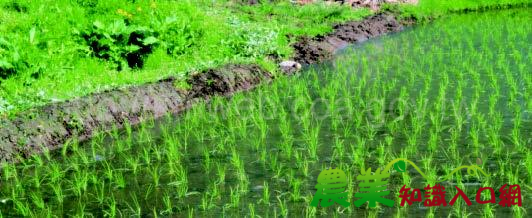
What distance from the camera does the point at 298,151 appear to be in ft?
31.3

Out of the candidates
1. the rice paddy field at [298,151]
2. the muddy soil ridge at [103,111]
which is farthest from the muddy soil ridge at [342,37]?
the muddy soil ridge at [103,111]

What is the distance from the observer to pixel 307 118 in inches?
430

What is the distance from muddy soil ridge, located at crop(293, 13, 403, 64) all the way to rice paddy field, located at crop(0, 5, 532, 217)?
3.57 meters

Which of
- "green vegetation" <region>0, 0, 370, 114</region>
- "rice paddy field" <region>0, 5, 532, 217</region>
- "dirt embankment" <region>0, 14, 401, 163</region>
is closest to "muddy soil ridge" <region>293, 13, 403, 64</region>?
"green vegetation" <region>0, 0, 370, 114</region>

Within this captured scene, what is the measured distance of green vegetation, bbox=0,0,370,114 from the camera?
497 inches

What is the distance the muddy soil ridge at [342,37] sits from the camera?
17969 mm

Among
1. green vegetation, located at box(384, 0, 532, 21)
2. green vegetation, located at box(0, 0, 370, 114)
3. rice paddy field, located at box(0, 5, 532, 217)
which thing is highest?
green vegetation, located at box(384, 0, 532, 21)

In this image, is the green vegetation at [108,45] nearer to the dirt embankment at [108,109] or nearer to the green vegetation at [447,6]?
the dirt embankment at [108,109]

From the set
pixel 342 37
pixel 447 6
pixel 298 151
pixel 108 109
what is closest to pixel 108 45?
pixel 108 109

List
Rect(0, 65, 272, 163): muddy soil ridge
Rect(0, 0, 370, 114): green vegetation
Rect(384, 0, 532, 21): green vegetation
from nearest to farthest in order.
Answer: Rect(0, 65, 272, 163): muddy soil ridge < Rect(0, 0, 370, 114): green vegetation < Rect(384, 0, 532, 21): green vegetation

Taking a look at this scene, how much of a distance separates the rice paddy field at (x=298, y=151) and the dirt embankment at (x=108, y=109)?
1.08 feet

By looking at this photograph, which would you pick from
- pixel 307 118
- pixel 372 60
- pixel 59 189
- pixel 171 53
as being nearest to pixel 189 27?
pixel 171 53

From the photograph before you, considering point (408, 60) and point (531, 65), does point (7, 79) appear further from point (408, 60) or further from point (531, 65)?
point (531, 65)

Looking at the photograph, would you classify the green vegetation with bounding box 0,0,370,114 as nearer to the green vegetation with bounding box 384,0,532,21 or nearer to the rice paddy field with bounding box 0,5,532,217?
the rice paddy field with bounding box 0,5,532,217
